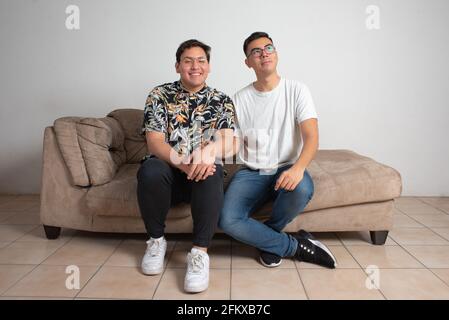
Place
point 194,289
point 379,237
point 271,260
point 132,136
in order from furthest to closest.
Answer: point 132,136, point 379,237, point 271,260, point 194,289

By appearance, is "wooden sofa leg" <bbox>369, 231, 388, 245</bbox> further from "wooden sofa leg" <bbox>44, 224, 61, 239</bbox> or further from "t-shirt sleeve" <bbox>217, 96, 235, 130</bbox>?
"wooden sofa leg" <bbox>44, 224, 61, 239</bbox>

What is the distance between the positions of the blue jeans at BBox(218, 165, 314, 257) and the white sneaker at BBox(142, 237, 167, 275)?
0.91 feet

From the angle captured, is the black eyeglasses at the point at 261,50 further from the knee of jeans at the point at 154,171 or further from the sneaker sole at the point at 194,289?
the sneaker sole at the point at 194,289

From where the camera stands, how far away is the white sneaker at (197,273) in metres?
1.34

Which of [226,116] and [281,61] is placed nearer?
[226,116]

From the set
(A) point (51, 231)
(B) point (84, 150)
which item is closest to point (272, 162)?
(B) point (84, 150)

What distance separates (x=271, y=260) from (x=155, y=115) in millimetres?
825

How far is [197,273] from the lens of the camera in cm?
138

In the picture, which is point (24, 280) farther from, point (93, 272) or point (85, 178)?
point (85, 178)

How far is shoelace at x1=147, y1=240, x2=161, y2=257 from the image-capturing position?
1.53 metres

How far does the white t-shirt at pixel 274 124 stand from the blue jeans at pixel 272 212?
0.07m

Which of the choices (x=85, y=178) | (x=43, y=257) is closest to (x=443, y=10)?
(x=85, y=178)

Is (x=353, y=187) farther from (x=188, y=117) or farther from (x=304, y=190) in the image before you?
(x=188, y=117)

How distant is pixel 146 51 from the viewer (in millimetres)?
2686
